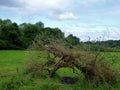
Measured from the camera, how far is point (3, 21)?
2763 inches

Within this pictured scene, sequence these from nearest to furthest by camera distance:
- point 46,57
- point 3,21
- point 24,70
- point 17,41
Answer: point 46,57 → point 24,70 → point 17,41 → point 3,21

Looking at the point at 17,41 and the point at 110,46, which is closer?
the point at 110,46

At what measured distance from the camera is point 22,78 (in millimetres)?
12914

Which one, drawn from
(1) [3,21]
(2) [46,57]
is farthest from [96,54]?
(1) [3,21]

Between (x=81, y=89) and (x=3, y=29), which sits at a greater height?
(x=3, y=29)

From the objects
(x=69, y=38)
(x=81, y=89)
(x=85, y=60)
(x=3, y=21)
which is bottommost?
(x=81, y=89)

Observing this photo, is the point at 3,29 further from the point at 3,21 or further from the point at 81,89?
the point at 81,89

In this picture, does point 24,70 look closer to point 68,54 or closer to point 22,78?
point 22,78

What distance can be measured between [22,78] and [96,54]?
321cm

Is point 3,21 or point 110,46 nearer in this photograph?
point 110,46

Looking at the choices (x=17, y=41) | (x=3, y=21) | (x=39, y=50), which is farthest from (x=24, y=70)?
(x=3, y=21)

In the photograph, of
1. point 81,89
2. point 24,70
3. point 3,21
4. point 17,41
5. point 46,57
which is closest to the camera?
point 81,89

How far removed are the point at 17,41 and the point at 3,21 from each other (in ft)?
50.0

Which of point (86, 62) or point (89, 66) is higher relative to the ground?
point (86, 62)
